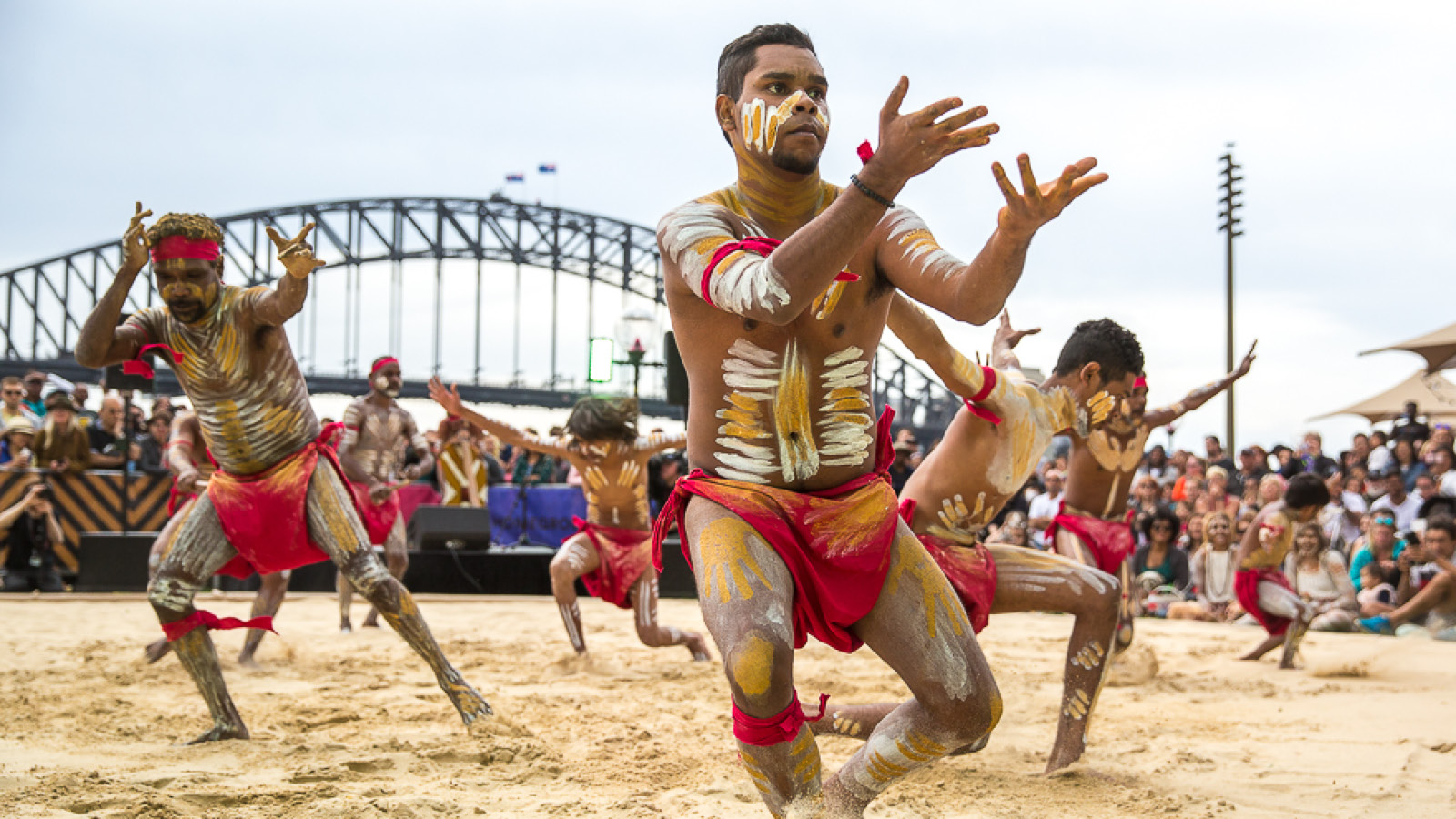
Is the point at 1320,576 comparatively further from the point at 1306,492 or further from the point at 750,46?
the point at 750,46

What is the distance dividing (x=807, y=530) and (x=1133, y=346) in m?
2.65

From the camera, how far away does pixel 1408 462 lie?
1054 cm

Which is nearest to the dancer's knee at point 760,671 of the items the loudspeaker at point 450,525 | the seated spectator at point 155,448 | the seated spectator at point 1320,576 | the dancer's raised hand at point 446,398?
the dancer's raised hand at point 446,398

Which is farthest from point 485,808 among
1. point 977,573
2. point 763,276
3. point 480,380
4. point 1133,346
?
point 480,380

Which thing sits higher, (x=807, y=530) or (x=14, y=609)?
(x=807, y=530)

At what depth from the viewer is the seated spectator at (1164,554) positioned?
10.3 meters

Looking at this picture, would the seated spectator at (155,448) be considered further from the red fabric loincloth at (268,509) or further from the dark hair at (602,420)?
the red fabric loincloth at (268,509)

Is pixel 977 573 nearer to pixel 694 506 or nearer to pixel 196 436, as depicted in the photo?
pixel 694 506

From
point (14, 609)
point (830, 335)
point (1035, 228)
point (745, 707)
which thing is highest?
point (1035, 228)

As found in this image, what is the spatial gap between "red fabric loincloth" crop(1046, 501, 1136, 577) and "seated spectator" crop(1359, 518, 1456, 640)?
3.43 m

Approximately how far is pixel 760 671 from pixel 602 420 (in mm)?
4839

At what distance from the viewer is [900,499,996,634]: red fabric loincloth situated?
3916 millimetres

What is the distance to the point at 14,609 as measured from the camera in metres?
9.55

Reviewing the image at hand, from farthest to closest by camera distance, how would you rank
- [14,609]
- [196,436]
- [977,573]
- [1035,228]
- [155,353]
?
1. [14,609]
2. [196,436]
3. [155,353]
4. [977,573]
5. [1035,228]
